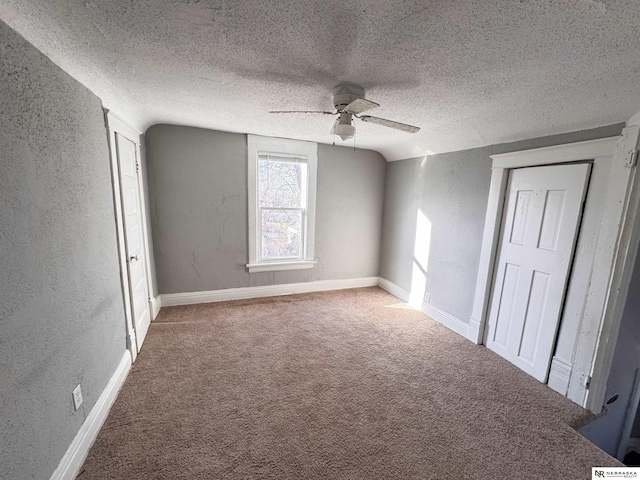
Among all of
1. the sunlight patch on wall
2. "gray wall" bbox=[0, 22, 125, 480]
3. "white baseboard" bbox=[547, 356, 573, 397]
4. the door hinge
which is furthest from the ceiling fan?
"white baseboard" bbox=[547, 356, 573, 397]

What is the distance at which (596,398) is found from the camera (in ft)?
6.31

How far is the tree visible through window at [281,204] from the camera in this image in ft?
11.9

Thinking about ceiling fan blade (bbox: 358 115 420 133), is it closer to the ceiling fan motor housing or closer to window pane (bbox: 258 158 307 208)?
the ceiling fan motor housing

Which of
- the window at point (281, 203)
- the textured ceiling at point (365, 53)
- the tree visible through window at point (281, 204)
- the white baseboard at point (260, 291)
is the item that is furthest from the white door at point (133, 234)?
the tree visible through window at point (281, 204)

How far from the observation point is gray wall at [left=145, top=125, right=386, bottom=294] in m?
3.14

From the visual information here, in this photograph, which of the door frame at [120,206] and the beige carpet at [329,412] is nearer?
the beige carpet at [329,412]

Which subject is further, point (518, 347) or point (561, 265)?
point (518, 347)

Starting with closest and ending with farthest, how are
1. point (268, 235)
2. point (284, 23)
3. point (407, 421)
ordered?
point (284, 23), point (407, 421), point (268, 235)

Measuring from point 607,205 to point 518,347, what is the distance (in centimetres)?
138

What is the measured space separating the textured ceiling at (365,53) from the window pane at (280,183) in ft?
4.40

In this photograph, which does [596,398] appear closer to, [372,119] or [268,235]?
[372,119]

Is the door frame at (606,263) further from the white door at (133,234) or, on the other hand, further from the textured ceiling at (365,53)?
the white door at (133,234)

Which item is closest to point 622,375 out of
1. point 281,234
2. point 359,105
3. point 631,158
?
point 631,158

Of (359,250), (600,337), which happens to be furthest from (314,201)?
(600,337)
